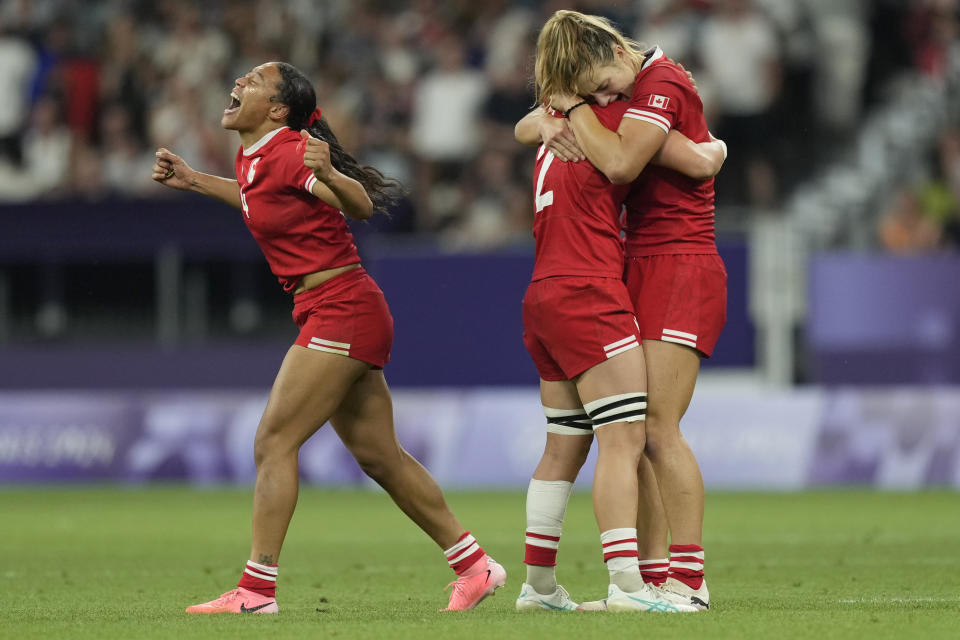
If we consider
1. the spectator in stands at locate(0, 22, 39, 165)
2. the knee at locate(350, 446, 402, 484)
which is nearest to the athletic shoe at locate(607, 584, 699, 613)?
the knee at locate(350, 446, 402, 484)

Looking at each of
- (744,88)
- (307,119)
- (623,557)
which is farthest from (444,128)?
(623,557)

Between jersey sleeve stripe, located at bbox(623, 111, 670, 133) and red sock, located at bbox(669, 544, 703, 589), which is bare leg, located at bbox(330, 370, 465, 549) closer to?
red sock, located at bbox(669, 544, 703, 589)

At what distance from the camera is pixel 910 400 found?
15664 millimetres

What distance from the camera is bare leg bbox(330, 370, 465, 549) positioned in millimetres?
7605

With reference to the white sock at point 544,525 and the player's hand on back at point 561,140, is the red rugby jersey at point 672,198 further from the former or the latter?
the white sock at point 544,525

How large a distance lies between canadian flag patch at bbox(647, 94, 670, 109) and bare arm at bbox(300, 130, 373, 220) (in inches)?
49.1

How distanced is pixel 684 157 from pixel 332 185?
4.75 ft

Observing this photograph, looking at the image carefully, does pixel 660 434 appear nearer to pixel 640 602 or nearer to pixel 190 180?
pixel 640 602

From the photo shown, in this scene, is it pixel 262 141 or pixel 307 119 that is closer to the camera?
pixel 262 141

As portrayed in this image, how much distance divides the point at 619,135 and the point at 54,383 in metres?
12.2

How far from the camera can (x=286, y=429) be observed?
24.1 ft

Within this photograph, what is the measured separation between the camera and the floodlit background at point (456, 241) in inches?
621

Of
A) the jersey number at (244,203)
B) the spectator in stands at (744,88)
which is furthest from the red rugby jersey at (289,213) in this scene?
the spectator in stands at (744,88)

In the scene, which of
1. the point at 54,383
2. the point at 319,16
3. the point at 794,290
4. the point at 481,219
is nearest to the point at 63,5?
the point at 319,16
